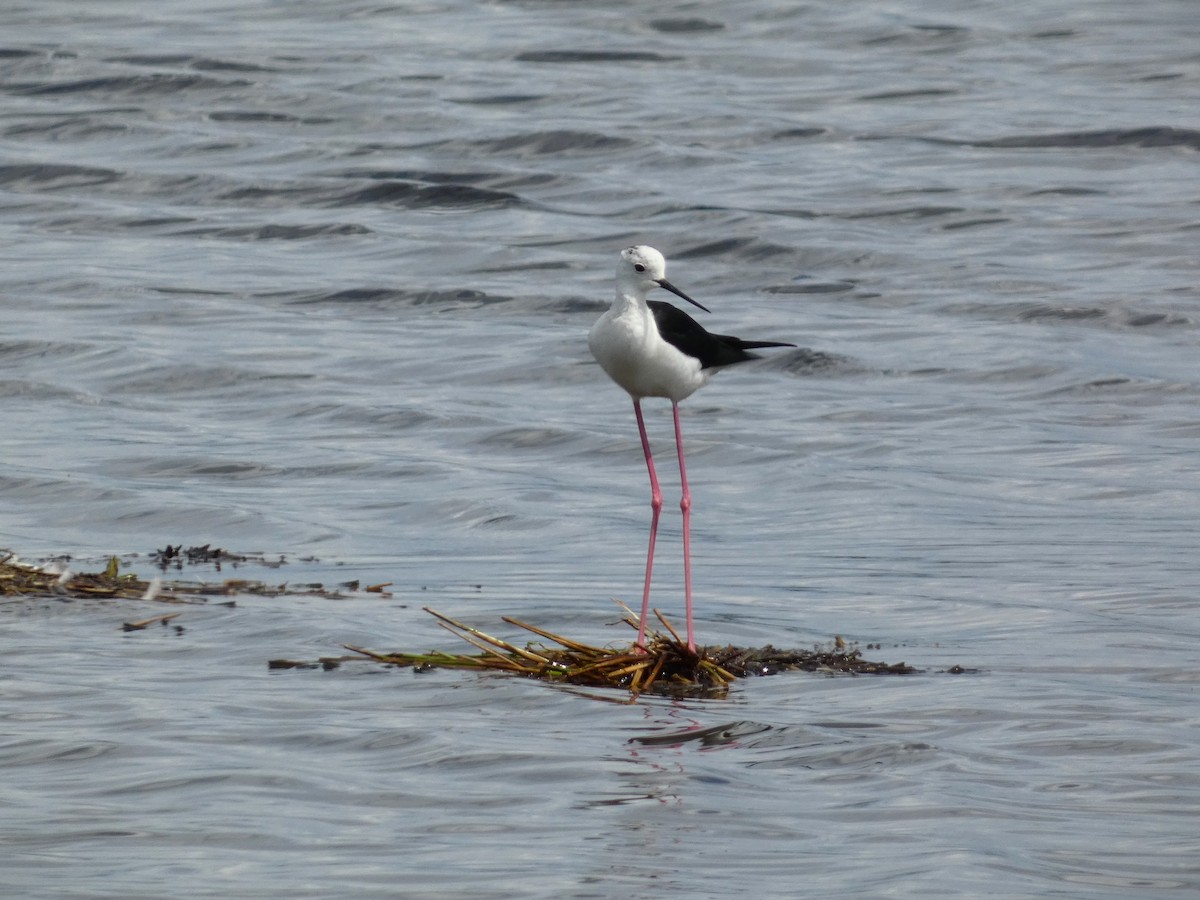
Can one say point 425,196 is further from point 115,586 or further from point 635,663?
point 635,663

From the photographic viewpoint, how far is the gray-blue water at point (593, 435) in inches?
240

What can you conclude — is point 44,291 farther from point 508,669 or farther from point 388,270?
point 508,669

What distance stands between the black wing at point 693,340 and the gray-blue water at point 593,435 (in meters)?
1.34

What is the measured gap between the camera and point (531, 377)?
16828mm

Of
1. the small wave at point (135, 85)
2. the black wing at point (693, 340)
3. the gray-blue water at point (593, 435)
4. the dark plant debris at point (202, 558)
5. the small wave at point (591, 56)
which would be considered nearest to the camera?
the gray-blue water at point (593, 435)

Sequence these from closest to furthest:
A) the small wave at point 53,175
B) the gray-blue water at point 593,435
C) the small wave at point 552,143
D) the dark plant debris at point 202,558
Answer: the gray-blue water at point 593,435 → the dark plant debris at point 202,558 → the small wave at point 53,175 → the small wave at point 552,143

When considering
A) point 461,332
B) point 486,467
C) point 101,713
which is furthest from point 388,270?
point 101,713

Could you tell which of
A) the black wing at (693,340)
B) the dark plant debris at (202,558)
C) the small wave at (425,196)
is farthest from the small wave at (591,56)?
the black wing at (693,340)

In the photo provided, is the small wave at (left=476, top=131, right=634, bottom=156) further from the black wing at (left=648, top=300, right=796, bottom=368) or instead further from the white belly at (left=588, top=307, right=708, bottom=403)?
the white belly at (left=588, top=307, right=708, bottom=403)

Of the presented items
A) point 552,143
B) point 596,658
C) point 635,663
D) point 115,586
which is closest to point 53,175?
point 552,143

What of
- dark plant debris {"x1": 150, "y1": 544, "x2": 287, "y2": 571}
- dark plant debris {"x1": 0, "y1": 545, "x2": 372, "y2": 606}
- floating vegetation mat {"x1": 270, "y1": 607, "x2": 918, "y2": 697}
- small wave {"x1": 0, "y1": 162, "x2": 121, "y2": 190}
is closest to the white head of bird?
floating vegetation mat {"x1": 270, "y1": 607, "x2": 918, "y2": 697}

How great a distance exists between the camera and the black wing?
7.89m

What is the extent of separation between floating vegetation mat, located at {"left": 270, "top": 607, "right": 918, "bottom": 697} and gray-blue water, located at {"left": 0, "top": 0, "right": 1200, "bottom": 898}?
0.15m

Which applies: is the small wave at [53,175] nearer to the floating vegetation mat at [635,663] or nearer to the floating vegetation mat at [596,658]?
the floating vegetation mat at [596,658]
